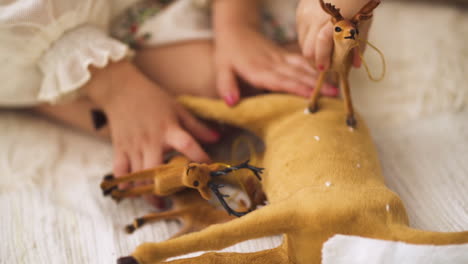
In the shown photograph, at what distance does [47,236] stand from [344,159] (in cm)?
40

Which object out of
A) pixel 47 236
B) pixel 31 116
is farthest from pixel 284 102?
pixel 31 116

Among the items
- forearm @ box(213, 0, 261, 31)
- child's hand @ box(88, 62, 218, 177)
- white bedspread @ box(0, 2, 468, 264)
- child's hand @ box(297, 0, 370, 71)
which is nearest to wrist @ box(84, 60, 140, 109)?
child's hand @ box(88, 62, 218, 177)

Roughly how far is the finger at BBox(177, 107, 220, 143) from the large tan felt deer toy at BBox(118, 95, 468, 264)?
5.3 inches

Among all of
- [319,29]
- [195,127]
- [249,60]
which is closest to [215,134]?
[195,127]

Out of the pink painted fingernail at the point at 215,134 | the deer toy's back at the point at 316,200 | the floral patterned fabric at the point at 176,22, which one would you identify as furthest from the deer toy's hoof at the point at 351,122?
the floral patterned fabric at the point at 176,22

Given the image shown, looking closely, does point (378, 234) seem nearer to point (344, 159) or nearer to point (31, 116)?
point (344, 159)

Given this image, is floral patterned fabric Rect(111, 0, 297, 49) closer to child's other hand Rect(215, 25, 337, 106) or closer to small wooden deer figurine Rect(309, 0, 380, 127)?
child's other hand Rect(215, 25, 337, 106)

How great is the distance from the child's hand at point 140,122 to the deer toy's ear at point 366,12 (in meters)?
0.27

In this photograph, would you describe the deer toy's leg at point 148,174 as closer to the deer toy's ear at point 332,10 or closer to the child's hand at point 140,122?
the child's hand at point 140,122

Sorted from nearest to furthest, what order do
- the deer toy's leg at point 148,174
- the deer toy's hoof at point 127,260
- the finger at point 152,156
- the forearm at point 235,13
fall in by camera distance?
the deer toy's hoof at point 127,260, the deer toy's leg at point 148,174, the finger at point 152,156, the forearm at point 235,13

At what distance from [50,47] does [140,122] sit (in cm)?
20

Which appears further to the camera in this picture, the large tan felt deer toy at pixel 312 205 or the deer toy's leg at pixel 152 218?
the deer toy's leg at pixel 152 218

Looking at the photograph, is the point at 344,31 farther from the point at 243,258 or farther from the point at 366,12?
the point at 243,258

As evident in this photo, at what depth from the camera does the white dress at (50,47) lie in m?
0.58
